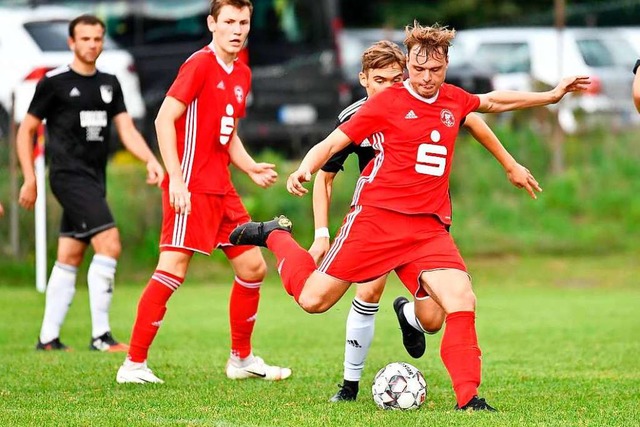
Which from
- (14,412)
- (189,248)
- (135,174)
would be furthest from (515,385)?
(135,174)

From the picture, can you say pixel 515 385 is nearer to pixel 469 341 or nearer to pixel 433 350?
pixel 469 341

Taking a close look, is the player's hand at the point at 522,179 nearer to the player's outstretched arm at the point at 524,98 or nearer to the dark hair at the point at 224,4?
the player's outstretched arm at the point at 524,98

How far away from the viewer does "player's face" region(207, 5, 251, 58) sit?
320 inches

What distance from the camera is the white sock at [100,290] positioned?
33.4ft

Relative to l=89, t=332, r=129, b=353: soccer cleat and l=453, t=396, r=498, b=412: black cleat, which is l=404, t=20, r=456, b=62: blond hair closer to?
l=453, t=396, r=498, b=412: black cleat

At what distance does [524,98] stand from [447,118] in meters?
0.58

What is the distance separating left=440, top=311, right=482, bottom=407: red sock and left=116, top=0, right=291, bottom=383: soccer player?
1665 millimetres

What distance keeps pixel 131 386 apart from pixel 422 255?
2.09m

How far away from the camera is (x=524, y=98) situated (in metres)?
7.50

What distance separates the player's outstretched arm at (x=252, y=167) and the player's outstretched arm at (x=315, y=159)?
39.6 inches

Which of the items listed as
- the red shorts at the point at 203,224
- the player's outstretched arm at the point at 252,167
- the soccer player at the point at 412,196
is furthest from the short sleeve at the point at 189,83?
the soccer player at the point at 412,196

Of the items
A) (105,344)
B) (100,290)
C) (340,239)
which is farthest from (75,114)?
(340,239)

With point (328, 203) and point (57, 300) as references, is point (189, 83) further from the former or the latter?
point (57, 300)

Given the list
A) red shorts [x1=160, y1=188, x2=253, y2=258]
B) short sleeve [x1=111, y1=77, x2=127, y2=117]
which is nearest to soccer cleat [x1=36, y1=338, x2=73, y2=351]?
short sleeve [x1=111, y1=77, x2=127, y2=117]
